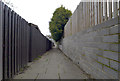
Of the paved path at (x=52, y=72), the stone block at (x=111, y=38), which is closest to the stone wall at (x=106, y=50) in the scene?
the stone block at (x=111, y=38)

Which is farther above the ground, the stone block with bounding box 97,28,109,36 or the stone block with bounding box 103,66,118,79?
the stone block with bounding box 97,28,109,36

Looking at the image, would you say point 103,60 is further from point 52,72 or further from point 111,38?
point 52,72

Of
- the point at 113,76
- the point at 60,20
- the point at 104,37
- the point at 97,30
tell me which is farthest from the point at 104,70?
the point at 60,20

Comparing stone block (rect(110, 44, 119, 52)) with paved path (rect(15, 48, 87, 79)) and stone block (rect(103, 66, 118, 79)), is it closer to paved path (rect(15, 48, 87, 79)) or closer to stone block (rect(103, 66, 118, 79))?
stone block (rect(103, 66, 118, 79))

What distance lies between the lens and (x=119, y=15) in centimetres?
185

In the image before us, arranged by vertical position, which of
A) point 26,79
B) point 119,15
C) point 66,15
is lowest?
point 26,79

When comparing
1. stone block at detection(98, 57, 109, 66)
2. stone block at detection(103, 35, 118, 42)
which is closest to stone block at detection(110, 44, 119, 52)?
stone block at detection(103, 35, 118, 42)

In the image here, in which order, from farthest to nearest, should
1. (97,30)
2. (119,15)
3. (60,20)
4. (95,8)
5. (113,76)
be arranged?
(60,20), (95,8), (97,30), (113,76), (119,15)

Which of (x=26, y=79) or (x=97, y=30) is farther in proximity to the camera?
(x=26, y=79)

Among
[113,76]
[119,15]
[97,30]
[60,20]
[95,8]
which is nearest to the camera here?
[119,15]

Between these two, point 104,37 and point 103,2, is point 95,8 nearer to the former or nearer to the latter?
point 103,2

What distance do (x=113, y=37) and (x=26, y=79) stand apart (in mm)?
2740

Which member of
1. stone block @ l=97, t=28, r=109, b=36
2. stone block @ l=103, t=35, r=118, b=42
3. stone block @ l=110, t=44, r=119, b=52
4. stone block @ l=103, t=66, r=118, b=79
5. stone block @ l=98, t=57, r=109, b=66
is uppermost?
stone block @ l=97, t=28, r=109, b=36

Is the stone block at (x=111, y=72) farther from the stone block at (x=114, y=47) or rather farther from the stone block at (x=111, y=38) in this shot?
the stone block at (x=111, y=38)
